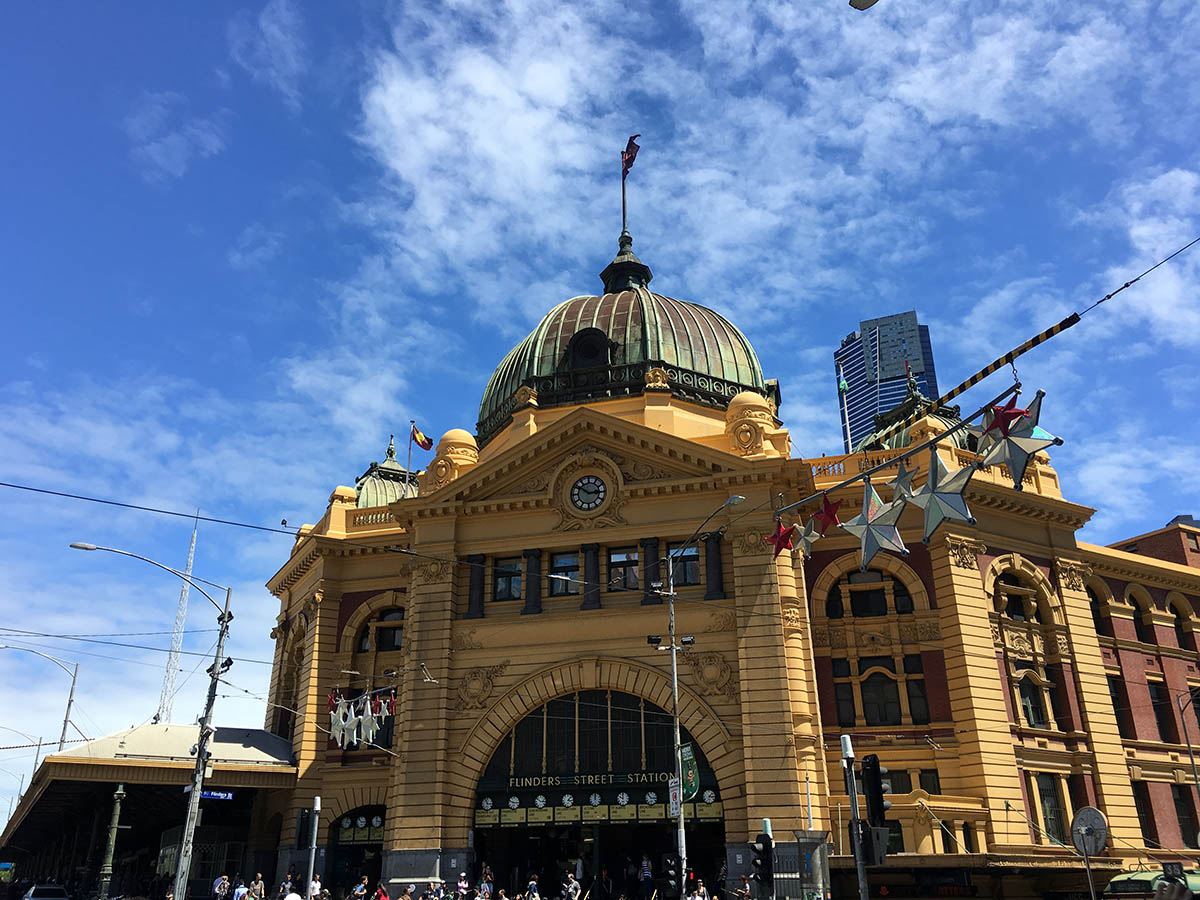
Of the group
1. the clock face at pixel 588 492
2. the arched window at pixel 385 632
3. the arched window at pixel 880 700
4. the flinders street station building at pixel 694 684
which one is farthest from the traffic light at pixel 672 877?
the arched window at pixel 385 632

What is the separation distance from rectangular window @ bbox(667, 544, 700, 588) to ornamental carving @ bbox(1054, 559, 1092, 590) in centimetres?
1691

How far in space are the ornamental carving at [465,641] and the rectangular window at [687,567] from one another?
8.83m

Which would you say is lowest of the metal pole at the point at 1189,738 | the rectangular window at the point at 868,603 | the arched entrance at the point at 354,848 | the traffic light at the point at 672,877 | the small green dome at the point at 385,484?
the traffic light at the point at 672,877

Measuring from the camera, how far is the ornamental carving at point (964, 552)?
4097cm

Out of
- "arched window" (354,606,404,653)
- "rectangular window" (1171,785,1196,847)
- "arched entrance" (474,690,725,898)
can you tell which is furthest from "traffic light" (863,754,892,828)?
"rectangular window" (1171,785,1196,847)

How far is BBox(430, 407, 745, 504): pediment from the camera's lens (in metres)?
41.9

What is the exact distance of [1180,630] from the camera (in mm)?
49906

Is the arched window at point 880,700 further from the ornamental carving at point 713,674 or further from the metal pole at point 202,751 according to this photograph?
the metal pole at point 202,751

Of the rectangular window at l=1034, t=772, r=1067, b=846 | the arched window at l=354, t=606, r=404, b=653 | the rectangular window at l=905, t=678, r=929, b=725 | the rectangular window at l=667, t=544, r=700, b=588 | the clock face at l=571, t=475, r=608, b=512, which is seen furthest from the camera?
the arched window at l=354, t=606, r=404, b=653

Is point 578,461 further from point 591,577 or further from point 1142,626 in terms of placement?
point 1142,626

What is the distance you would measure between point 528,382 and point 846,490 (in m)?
18.6

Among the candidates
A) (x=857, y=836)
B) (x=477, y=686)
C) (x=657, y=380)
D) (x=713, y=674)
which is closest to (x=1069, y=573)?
(x=713, y=674)

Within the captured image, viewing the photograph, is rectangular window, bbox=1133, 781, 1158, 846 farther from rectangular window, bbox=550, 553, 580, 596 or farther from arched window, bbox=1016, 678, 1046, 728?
rectangular window, bbox=550, 553, 580, 596

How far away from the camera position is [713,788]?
37.5 m
